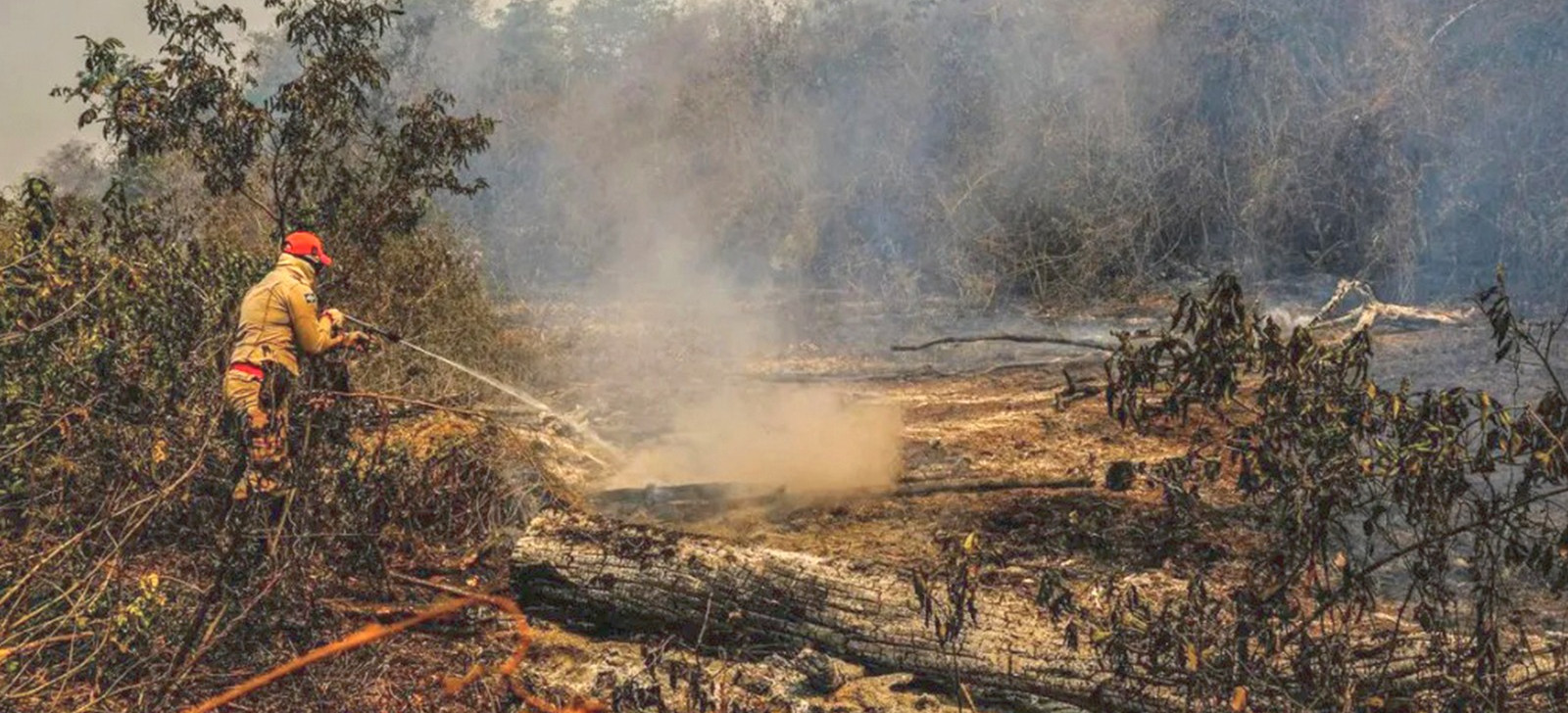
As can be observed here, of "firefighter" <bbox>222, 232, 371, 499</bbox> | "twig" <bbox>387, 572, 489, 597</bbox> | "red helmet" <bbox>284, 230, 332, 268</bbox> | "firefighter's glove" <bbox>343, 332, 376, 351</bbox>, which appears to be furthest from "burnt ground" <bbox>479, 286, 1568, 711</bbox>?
"red helmet" <bbox>284, 230, 332, 268</bbox>

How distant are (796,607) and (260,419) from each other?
2733 mm

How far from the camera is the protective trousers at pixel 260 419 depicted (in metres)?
4.00

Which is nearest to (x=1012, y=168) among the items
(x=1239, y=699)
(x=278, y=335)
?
(x=278, y=335)

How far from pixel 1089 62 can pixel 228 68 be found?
9.36 metres

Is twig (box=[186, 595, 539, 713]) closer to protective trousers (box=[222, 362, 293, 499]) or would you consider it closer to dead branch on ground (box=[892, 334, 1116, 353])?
protective trousers (box=[222, 362, 293, 499])

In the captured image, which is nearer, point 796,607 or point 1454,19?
point 796,607

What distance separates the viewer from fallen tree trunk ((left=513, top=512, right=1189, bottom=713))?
3.72 meters

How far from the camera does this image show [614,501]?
592cm

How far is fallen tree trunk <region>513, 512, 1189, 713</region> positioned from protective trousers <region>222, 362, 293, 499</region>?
3.67ft

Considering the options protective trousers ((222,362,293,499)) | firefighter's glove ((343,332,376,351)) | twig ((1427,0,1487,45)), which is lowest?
protective trousers ((222,362,293,499))

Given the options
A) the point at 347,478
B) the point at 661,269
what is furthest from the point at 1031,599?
the point at 661,269

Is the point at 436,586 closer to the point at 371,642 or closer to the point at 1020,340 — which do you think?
the point at 371,642

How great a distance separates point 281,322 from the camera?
504 cm

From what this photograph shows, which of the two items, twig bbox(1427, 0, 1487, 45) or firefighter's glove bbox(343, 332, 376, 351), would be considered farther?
twig bbox(1427, 0, 1487, 45)
